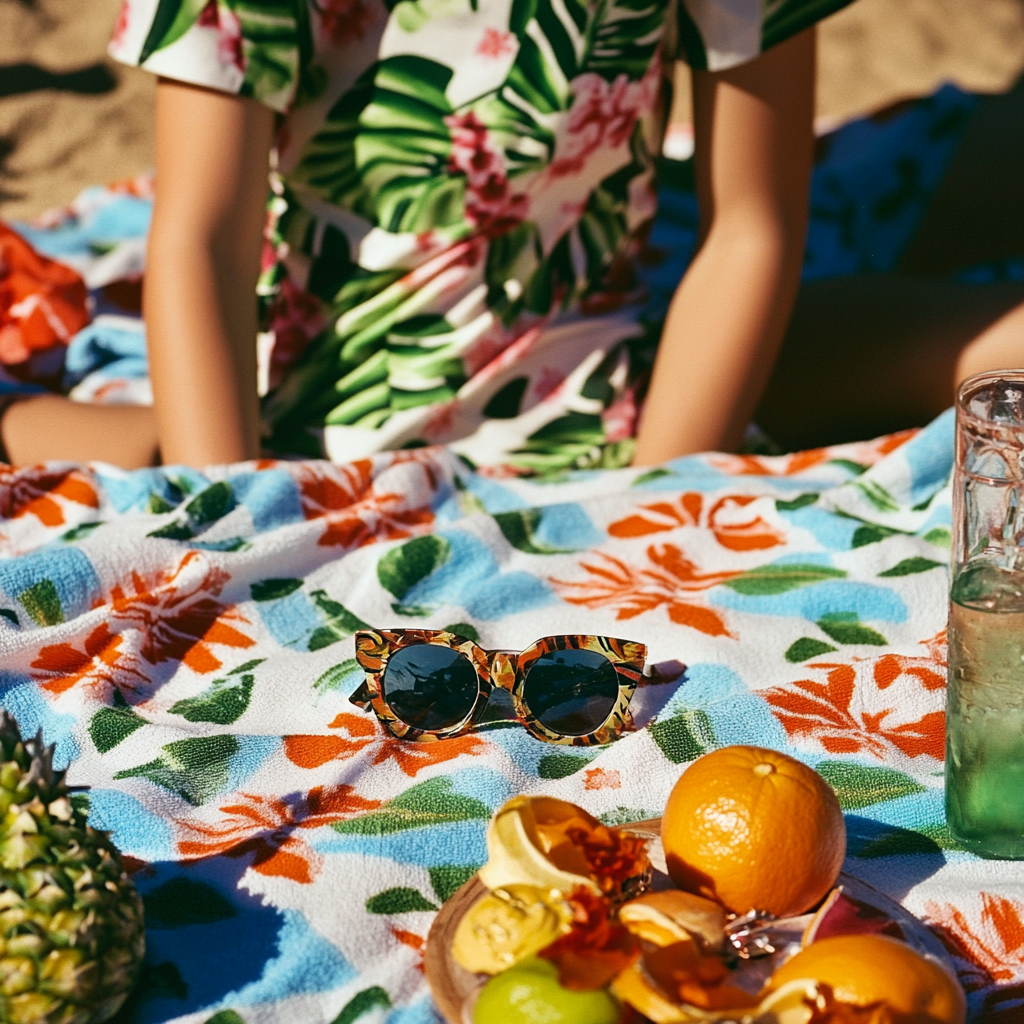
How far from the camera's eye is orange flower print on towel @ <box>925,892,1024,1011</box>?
2.38ft

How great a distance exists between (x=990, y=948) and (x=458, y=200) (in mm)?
992

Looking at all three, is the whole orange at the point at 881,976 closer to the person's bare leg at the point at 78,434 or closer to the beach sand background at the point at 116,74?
the person's bare leg at the point at 78,434

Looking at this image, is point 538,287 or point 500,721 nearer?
point 500,721

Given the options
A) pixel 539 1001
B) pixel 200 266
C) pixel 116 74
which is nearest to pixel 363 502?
pixel 200 266

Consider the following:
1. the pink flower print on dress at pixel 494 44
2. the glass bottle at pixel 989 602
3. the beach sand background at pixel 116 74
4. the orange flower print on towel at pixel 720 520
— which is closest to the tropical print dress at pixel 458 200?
the pink flower print on dress at pixel 494 44

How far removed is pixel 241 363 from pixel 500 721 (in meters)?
0.59

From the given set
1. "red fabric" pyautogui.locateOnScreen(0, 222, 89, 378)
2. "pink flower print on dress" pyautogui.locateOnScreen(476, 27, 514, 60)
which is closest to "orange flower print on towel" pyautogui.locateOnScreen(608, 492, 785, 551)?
"pink flower print on dress" pyautogui.locateOnScreen(476, 27, 514, 60)

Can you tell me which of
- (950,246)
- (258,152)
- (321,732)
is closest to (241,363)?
(258,152)

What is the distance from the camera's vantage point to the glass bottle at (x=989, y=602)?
2.45ft

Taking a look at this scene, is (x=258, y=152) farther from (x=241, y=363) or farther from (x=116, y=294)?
(x=116, y=294)

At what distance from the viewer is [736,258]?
1.58 meters

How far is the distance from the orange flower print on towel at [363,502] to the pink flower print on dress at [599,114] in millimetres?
402

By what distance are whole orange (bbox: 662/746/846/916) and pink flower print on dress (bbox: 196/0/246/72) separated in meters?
0.92

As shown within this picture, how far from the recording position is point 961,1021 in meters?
0.64
